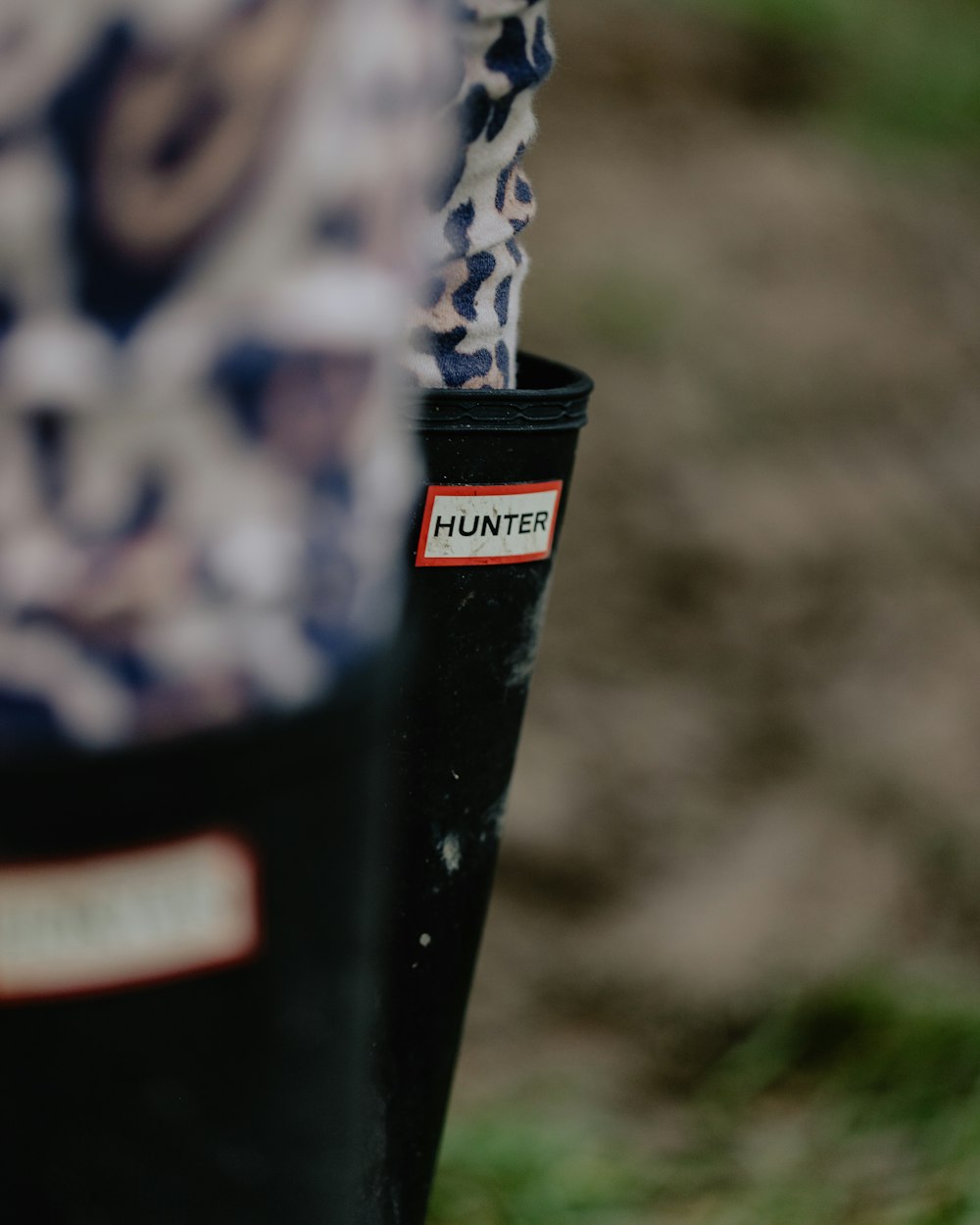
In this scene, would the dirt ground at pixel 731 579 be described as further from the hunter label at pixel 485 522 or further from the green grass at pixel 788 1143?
the hunter label at pixel 485 522

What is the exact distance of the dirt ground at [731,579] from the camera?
2.30m

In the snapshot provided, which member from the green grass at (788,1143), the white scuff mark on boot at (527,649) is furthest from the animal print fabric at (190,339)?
the green grass at (788,1143)

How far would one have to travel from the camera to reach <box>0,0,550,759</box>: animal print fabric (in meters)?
0.38

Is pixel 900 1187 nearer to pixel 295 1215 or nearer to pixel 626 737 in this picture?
pixel 295 1215

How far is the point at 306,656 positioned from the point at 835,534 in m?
3.21

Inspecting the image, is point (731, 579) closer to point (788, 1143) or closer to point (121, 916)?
point (788, 1143)

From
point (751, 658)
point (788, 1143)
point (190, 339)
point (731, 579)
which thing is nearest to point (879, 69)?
point (731, 579)

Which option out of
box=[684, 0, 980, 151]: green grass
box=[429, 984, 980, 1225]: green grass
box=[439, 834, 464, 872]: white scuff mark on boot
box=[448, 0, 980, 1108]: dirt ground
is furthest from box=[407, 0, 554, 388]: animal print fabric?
box=[684, 0, 980, 151]: green grass

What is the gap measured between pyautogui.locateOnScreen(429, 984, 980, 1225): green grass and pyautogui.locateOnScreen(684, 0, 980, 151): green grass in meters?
3.77

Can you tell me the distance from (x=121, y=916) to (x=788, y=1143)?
1.29m

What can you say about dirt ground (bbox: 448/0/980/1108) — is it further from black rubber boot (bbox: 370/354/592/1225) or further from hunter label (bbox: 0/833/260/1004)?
hunter label (bbox: 0/833/260/1004)

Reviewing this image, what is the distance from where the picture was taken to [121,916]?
1.37 ft

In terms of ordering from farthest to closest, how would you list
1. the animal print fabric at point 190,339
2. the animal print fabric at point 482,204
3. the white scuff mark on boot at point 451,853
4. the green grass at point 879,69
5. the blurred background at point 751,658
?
the green grass at point 879,69, the blurred background at point 751,658, the white scuff mark on boot at point 451,853, the animal print fabric at point 482,204, the animal print fabric at point 190,339

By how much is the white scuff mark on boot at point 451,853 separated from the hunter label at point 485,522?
0.17m
